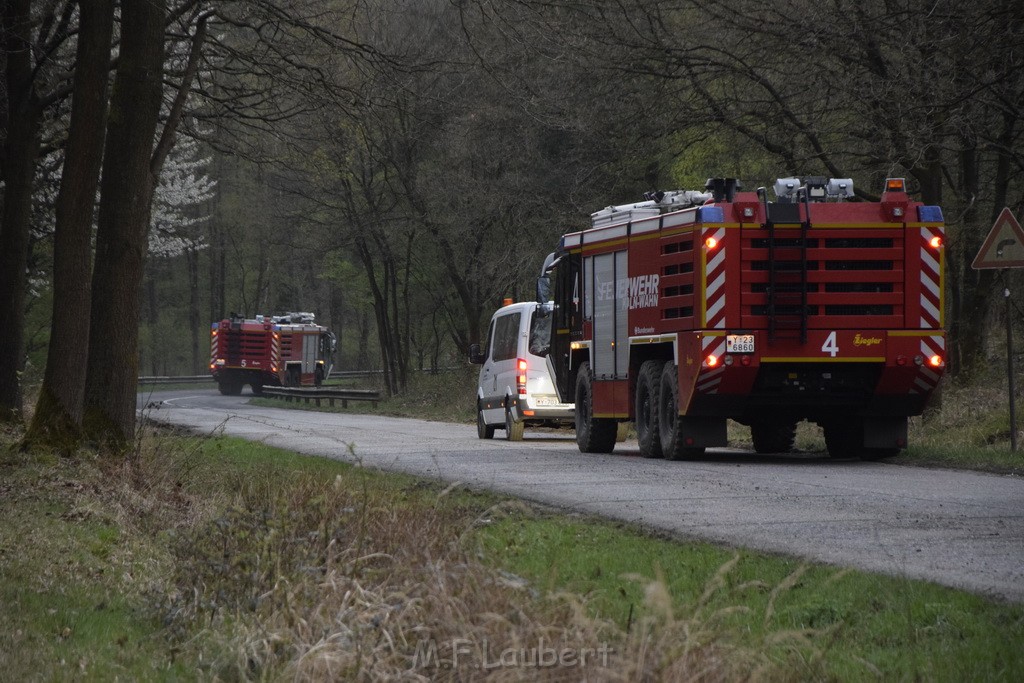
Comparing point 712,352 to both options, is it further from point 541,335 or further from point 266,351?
point 266,351

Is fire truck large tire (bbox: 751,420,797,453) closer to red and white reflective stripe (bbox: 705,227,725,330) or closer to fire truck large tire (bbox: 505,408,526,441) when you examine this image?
red and white reflective stripe (bbox: 705,227,725,330)

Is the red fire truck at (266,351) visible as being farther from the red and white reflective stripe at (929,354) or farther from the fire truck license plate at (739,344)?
the red and white reflective stripe at (929,354)

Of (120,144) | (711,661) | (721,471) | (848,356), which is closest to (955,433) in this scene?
(848,356)

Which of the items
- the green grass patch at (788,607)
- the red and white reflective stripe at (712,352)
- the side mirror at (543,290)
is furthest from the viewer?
the side mirror at (543,290)

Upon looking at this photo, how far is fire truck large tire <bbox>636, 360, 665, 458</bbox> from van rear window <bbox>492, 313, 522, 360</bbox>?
20.0 ft

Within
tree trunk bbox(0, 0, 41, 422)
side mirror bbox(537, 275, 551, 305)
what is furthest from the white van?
tree trunk bbox(0, 0, 41, 422)

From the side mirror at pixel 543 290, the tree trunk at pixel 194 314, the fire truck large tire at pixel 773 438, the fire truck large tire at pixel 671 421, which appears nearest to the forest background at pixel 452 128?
the side mirror at pixel 543 290

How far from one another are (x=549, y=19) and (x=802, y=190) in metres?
4.04

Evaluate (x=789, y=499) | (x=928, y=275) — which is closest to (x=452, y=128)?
(x=928, y=275)

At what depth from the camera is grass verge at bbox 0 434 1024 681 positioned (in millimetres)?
4832

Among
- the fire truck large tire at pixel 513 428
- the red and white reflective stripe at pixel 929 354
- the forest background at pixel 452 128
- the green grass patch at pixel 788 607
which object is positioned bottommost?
the green grass patch at pixel 788 607

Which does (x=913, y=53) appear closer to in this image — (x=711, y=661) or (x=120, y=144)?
(x=120, y=144)

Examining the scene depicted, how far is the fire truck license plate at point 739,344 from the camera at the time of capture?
16.9 m

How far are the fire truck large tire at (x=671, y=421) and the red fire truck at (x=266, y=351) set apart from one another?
145 ft
